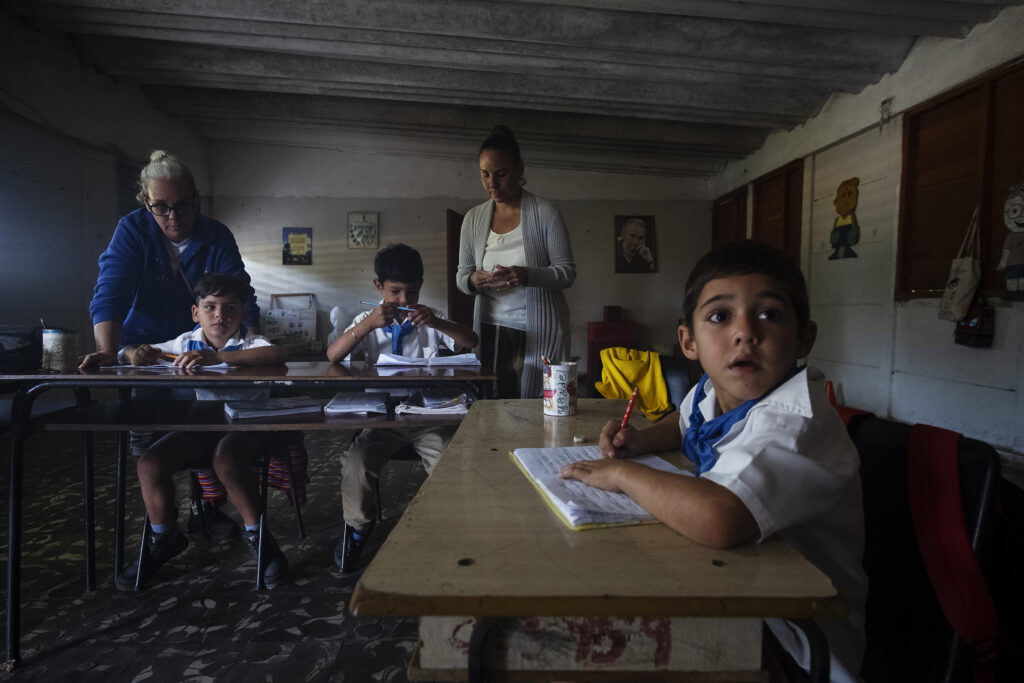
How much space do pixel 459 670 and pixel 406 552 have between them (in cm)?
16

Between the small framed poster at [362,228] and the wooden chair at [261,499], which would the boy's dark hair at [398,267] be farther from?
the small framed poster at [362,228]

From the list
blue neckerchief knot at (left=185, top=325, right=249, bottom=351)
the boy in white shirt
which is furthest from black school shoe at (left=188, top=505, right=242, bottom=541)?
blue neckerchief knot at (left=185, top=325, right=249, bottom=351)

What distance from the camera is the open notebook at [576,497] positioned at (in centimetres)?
71

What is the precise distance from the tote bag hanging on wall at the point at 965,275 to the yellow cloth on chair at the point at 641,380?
2.62 m

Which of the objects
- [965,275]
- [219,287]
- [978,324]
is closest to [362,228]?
[219,287]

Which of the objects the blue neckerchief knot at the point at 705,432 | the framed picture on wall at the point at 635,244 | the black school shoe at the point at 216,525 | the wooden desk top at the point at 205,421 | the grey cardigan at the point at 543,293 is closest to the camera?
the blue neckerchief knot at the point at 705,432

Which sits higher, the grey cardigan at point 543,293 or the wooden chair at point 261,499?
the grey cardigan at point 543,293

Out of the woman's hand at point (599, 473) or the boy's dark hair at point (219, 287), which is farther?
the boy's dark hair at point (219, 287)

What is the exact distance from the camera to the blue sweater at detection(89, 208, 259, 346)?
2279 millimetres

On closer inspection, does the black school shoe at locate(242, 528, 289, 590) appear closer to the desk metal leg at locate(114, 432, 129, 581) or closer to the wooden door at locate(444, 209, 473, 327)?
the desk metal leg at locate(114, 432, 129, 581)

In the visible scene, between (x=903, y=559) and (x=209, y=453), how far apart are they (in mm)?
2259

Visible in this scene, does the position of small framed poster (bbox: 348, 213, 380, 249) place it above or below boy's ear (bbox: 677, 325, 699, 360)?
above

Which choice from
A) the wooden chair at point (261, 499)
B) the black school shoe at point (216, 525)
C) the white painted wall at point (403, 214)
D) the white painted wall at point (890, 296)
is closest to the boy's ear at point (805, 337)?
the wooden chair at point (261, 499)

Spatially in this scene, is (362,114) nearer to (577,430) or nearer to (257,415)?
(257,415)
